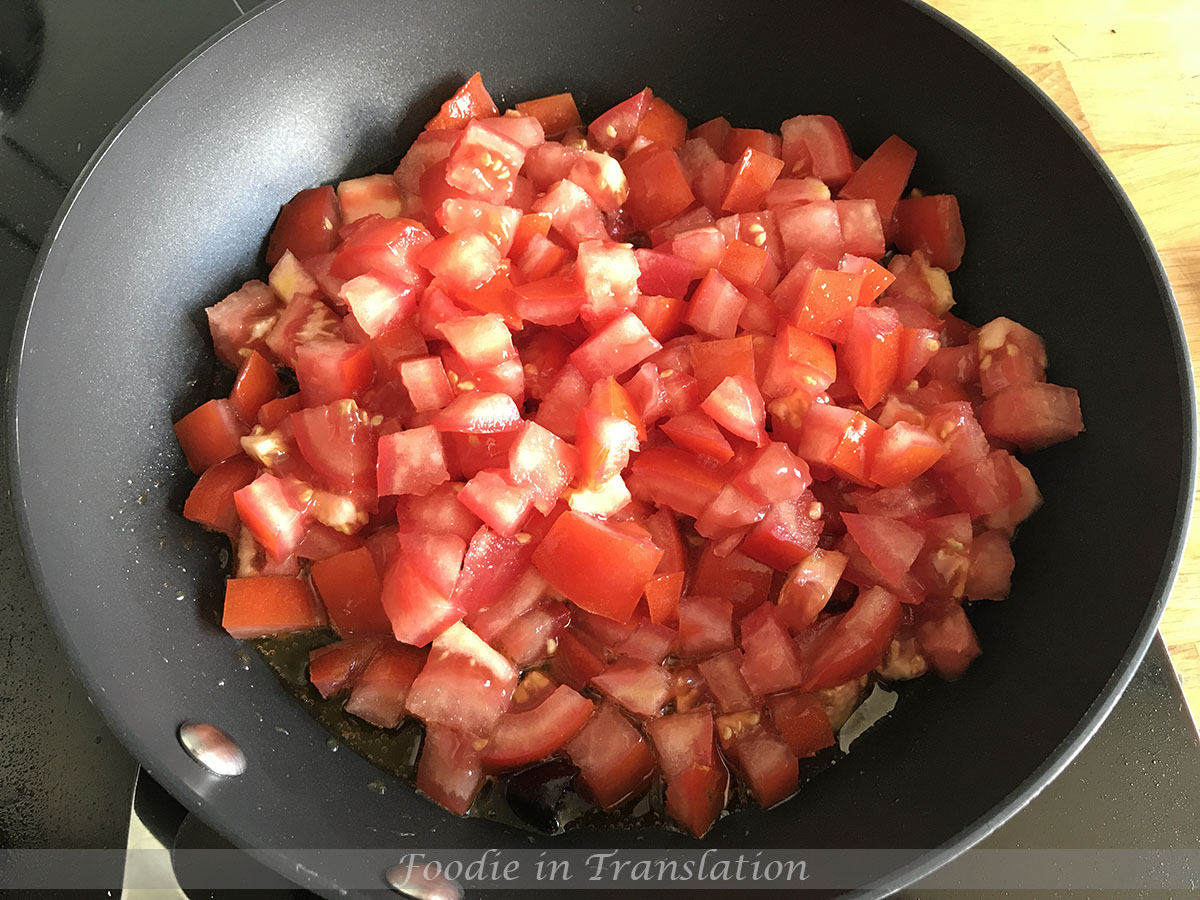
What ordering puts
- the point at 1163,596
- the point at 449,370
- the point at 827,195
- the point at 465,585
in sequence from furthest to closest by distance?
the point at 827,195, the point at 449,370, the point at 465,585, the point at 1163,596

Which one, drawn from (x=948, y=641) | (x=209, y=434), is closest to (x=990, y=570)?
(x=948, y=641)

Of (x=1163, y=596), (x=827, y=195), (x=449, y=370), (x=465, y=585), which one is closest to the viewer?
(x=1163, y=596)

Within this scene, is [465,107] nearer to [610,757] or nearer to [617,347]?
[617,347]

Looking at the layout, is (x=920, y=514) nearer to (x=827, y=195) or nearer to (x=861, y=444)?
(x=861, y=444)

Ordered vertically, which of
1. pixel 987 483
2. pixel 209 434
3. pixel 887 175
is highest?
pixel 209 434

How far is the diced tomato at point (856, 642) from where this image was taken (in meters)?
1.15

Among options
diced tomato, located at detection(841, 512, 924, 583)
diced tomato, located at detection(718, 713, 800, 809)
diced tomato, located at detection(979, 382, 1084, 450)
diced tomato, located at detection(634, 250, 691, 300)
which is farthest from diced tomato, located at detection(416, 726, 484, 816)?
diced tomato, located at detection(979, 382, 1084, 450)

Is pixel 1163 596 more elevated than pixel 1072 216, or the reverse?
pixel 1072 216

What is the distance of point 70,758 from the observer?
3.86 ft

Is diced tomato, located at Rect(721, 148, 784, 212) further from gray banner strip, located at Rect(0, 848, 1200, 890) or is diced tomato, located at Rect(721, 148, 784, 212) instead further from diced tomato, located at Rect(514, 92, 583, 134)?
gray banner strip, located at Rect(0, 848, 1200, 890)

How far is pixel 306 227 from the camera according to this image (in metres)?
1.39

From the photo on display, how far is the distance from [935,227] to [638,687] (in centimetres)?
83

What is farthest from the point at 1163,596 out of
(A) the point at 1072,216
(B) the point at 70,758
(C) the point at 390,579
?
(B) the point at 70,758

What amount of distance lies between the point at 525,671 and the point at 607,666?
113 mm
